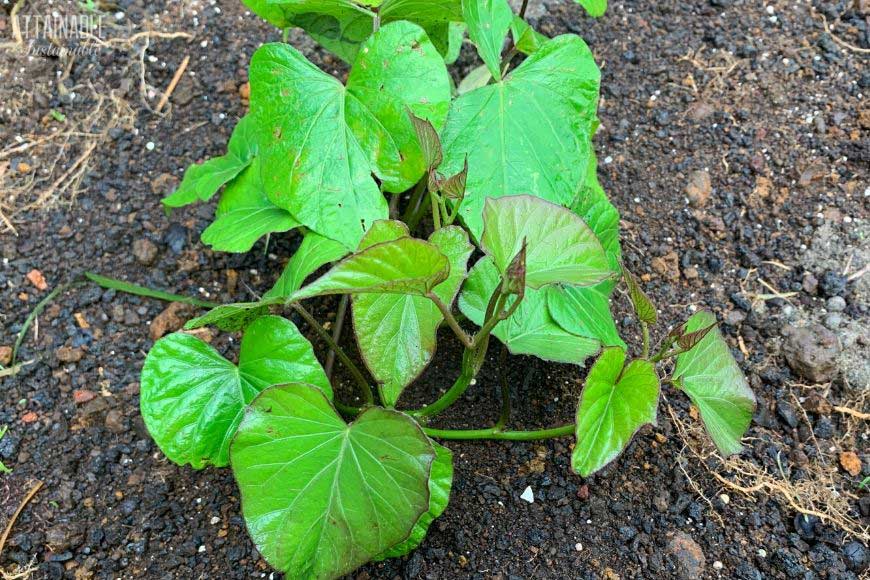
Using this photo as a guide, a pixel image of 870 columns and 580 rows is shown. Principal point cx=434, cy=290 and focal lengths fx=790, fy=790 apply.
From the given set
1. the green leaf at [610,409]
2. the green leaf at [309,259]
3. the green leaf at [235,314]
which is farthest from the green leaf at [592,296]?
the green leaf at [235,314]

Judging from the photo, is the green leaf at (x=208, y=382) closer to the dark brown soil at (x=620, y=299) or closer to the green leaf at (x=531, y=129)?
the dark brown soil at (x=620, y=299)

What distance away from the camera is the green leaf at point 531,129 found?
1363 mm

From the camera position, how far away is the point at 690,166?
1838 millimetres

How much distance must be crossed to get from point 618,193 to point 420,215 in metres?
0.49

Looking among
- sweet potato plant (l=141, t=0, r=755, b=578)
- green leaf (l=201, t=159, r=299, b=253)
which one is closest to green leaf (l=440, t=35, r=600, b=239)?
sweet potato plant (l=141, t=0, r=755, b=578)

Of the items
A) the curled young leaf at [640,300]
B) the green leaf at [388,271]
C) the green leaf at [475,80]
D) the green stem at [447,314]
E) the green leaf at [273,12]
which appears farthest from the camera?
the green leaf at [475,80]

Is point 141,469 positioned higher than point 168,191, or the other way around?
point 168,191

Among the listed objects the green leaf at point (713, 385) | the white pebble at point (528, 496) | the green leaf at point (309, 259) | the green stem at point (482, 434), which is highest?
the green leaf at point (309, 259)

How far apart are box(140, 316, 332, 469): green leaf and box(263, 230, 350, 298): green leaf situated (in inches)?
3.3

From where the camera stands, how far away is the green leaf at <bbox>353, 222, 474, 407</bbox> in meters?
1.15

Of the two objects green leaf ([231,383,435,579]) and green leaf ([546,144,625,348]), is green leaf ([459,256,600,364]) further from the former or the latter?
green leaf ([231,383,435,579])

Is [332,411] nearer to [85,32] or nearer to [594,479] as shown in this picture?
[594,479]

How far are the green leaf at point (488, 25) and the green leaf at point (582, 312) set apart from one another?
41cm

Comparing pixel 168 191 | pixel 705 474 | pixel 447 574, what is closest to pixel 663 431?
pixel 705 474
